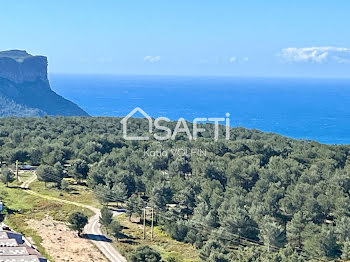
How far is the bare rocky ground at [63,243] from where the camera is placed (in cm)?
2789

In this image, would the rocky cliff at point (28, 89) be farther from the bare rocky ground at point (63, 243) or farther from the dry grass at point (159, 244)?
the dry grass at point (159, 244)

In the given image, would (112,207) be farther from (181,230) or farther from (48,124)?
→ (48,124)

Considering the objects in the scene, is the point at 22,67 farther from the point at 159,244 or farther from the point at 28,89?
the point at 159,244

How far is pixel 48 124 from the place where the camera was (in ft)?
236

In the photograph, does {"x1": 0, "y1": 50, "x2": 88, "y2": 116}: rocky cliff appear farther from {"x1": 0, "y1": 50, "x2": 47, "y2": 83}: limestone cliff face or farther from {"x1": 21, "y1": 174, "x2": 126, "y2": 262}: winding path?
{"x1": 21, "y1": 174, "x2": 126, "y2": 262}: winding path

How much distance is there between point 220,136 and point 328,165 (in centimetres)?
2742

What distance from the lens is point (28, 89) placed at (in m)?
144

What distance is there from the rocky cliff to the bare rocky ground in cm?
10385

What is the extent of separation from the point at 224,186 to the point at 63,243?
667 inches

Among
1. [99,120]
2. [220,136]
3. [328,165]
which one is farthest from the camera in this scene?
[99,120]

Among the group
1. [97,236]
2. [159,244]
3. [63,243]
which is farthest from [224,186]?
[63,243]

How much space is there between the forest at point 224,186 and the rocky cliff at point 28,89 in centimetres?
7533

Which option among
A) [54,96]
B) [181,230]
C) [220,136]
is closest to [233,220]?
[181,230]

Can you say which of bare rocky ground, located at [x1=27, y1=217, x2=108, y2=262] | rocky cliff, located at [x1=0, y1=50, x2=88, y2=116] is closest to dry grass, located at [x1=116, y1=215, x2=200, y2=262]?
bare rocky ground, located at [x1=27, y1=217, x2=108, y2=262]
